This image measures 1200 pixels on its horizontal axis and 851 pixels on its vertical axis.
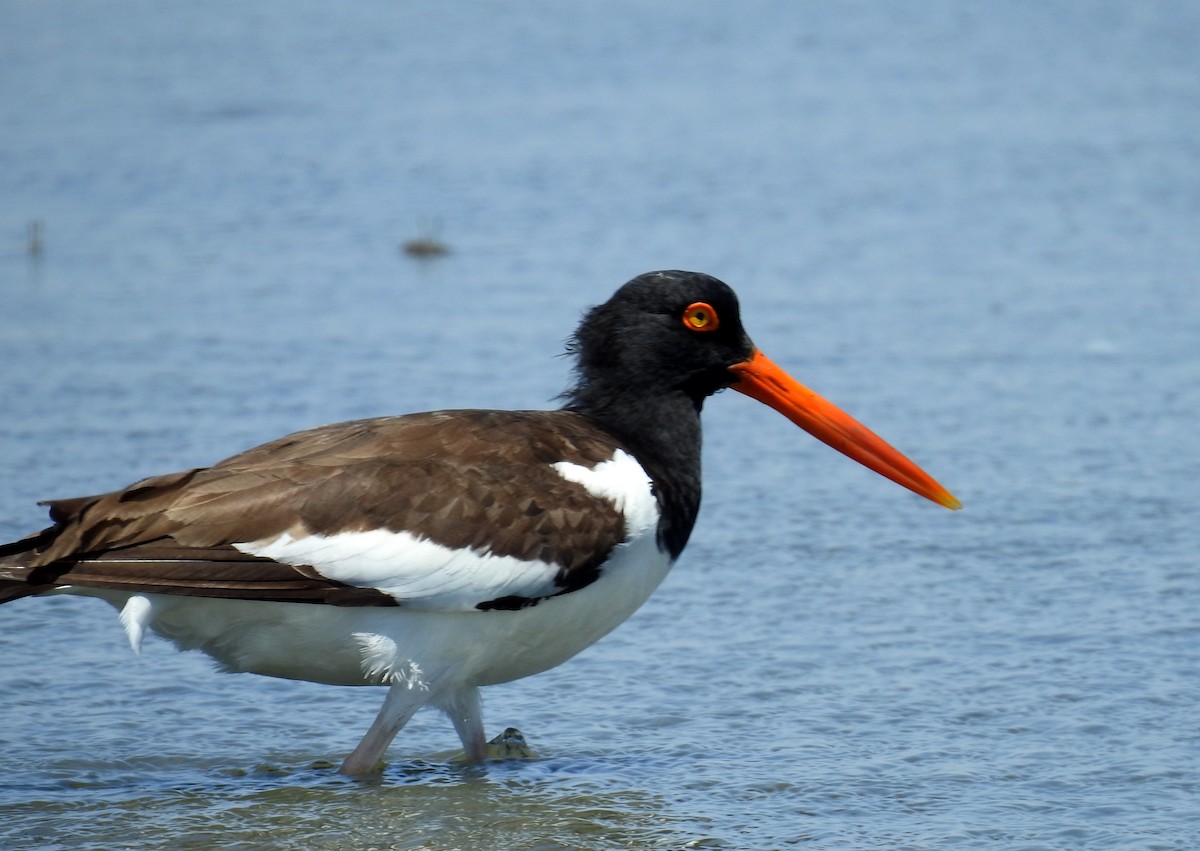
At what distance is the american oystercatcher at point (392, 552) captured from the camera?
14.4 ft

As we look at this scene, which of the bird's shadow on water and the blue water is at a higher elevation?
the blue water

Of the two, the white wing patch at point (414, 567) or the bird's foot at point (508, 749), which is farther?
the bird's foot at point (508, 749)

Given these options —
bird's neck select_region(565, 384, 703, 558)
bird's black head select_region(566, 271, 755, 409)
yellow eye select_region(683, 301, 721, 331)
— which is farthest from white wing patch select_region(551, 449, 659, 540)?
yellow eye select_region(683, 301, 721, 331)

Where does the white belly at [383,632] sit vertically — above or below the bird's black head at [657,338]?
below

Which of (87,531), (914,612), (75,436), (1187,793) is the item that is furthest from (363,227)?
(1187,793)

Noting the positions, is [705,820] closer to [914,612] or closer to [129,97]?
[914,612]

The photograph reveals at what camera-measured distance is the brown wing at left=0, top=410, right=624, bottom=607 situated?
14.3ft

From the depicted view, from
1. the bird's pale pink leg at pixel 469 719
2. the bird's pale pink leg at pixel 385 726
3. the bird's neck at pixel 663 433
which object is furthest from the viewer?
the bird's neck at pixel 663 433

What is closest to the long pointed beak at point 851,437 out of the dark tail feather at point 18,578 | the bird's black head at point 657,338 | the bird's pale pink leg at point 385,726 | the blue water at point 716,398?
the bird's black head at point 657,338

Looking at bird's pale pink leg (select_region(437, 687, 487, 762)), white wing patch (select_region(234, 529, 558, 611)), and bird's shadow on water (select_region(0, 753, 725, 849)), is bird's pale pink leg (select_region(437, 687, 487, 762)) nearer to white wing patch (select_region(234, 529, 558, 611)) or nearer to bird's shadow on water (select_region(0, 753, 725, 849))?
bird's shadow on water (select_region(0, 753, 725, 849))

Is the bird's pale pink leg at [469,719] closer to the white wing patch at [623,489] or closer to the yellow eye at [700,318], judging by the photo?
the white wing patch at [623,489]

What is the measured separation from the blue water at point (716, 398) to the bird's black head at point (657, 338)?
0.87 meters

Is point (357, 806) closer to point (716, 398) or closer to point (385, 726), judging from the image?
point (385, 726)

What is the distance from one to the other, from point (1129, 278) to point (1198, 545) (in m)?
2.97
